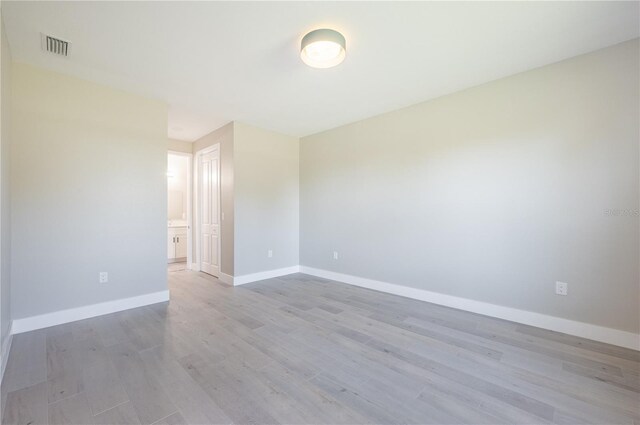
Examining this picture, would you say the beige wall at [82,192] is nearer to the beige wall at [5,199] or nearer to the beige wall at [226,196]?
the beige wall at [5,199]

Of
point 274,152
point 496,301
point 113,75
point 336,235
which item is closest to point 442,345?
point 496,301

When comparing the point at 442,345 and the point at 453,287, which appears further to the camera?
the point at 453,287

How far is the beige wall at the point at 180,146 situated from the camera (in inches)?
207

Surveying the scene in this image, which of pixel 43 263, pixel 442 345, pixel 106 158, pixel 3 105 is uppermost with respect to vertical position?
pixel 3 105

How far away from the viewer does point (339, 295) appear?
3.88 metres

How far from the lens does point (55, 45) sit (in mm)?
2377

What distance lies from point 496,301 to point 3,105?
4.99 meters

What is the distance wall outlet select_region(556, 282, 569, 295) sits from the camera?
262cm

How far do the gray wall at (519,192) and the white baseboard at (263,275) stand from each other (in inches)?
60.6

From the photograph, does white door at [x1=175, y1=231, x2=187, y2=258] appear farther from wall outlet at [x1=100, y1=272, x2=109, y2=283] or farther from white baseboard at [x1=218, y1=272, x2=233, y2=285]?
wall outlet at [x1=100, y1=272, x2=109, y2=283]

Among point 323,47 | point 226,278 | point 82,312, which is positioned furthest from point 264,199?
point 323,47

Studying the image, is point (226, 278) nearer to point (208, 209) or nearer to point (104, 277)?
point (208, 209)

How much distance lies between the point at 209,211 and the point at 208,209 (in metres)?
0.06

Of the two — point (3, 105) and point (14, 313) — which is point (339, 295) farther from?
point (3, 105)
